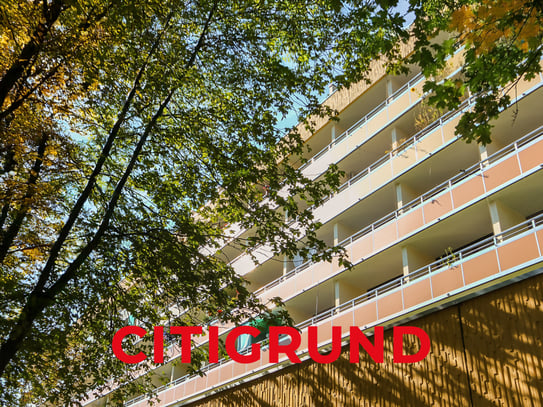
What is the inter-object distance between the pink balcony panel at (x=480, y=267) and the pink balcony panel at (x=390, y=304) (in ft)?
7.93

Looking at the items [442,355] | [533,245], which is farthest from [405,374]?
[533,245]

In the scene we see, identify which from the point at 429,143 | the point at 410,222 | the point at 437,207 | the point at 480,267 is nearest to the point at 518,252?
the point at 480,267

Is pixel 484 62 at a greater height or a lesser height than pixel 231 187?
lesser

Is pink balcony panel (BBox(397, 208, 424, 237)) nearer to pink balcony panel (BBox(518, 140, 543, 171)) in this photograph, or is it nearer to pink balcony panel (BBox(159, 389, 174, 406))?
pink balcony panel (BBox(518, 140, 543, 171))

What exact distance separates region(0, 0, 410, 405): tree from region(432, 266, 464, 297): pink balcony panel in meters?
5.31

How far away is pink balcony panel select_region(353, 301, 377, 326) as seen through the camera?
15672mm

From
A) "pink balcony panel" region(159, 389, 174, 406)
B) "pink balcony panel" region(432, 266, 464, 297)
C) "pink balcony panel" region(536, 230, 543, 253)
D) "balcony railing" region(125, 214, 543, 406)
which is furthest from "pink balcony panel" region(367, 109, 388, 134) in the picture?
"pink balcony panel" region(159, 389, 174, 406)

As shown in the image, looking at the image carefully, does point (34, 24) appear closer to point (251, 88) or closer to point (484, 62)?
point (251, 88)

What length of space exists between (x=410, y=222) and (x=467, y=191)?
89.6 inches

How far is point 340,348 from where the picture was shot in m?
14.7

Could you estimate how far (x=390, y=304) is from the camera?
598 inches

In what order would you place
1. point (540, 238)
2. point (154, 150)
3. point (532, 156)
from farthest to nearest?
point (532, 156), point (540, 238), point (154, 150)

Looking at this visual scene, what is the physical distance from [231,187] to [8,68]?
456 centimetres

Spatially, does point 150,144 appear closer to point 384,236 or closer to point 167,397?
point 384,236
